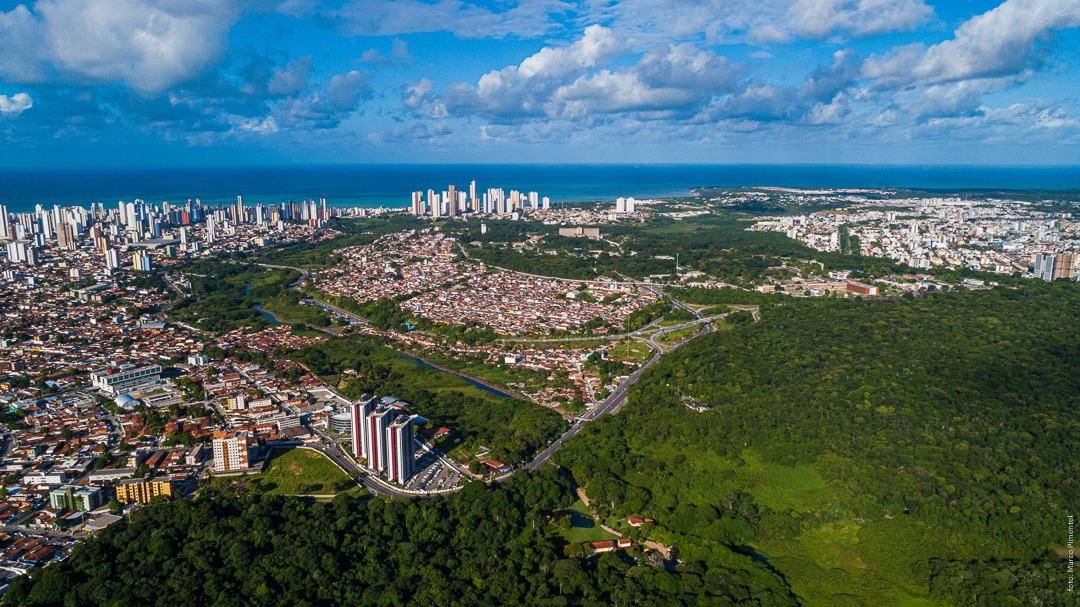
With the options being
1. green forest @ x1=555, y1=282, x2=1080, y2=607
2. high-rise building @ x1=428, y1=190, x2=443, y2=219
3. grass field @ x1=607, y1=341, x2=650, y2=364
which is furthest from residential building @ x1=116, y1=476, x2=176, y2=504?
high-rise building @ x1=428, y1=190, x2=443, y2=219

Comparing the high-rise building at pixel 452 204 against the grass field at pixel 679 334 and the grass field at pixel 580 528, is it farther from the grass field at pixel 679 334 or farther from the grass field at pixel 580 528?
the grass field at pixel 580 528

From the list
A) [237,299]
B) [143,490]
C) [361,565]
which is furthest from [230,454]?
[237,299]

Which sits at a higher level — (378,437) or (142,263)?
(142,263)

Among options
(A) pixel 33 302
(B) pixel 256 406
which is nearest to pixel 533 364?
(B) pixel 256 406

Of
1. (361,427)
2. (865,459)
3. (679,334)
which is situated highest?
(361,427)

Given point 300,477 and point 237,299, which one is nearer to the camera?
point 300,477

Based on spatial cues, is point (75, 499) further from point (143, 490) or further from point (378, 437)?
point (378, 437)
